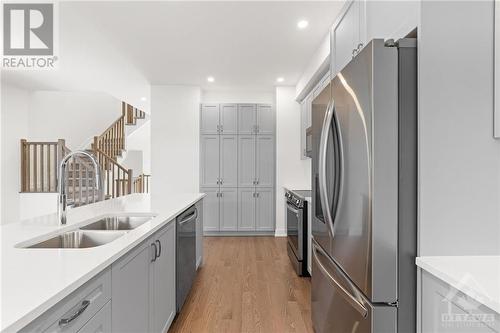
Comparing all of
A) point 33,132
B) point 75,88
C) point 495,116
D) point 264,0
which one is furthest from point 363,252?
point 33,132

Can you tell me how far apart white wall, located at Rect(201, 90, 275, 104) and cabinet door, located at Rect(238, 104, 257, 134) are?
449mm

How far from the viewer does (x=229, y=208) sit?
5.28 meters

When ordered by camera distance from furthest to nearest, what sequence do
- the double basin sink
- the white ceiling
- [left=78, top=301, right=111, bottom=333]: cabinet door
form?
the white ceiling < the double basin sink < [left=78, top=301, right=111, bottom=333]: cabinet door

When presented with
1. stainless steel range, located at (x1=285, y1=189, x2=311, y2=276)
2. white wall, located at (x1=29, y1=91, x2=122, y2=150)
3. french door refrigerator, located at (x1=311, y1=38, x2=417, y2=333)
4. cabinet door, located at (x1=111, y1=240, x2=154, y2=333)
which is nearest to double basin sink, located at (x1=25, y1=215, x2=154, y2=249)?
cabinet door, located at (x1=111, y1=240, x2=154, y2=333)

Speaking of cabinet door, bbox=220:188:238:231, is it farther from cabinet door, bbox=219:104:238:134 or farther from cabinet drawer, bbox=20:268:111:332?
cabinet drawer, bbox=20:268:111:332

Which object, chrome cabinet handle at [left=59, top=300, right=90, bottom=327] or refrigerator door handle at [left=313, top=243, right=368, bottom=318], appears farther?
refrigerator door handle at [left=313, top=243, right=368, bottom=318]

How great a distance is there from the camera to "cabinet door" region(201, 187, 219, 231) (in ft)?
17.2

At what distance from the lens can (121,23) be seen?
3.02m

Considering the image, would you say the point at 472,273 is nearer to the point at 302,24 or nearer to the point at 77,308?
the point at 77,308

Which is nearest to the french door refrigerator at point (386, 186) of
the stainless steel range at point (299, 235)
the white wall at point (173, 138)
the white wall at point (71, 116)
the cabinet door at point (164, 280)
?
the cabinet door at point (164, 280)

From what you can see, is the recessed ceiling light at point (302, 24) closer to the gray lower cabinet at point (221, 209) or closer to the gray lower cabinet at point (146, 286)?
the gray lower cabinet at point (146, 286)

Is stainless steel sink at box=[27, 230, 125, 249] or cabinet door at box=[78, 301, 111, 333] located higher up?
stainless steel sink at box=[27, 230, 125, 249]

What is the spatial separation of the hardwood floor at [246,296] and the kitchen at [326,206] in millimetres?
20
